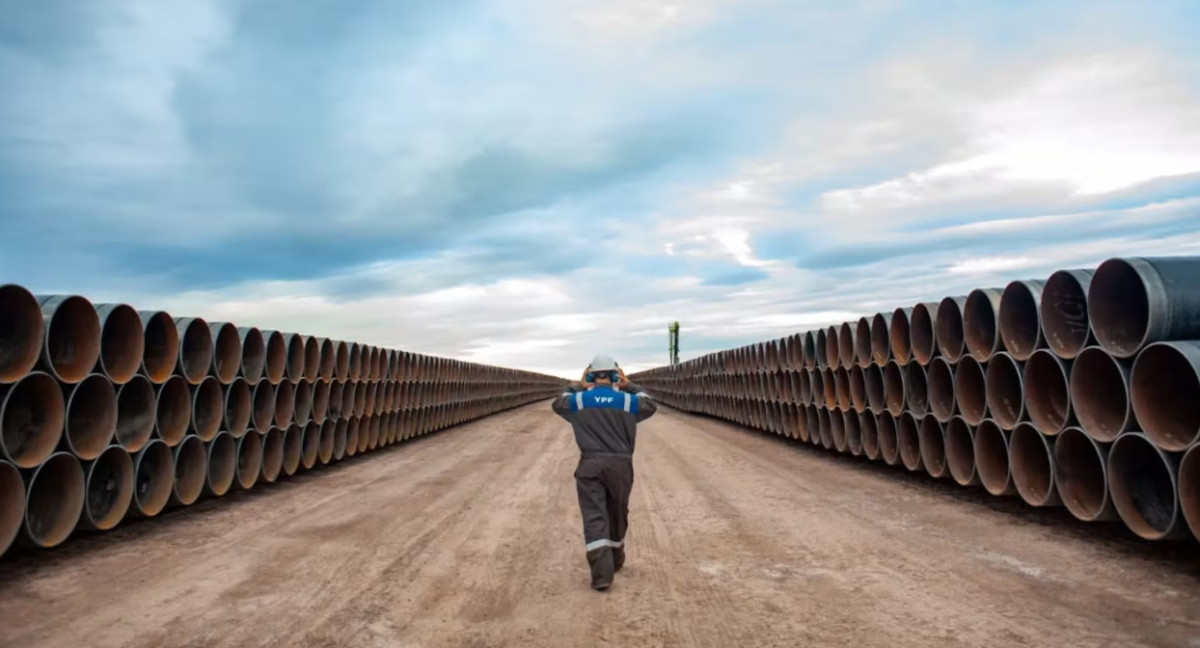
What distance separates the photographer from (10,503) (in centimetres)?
623

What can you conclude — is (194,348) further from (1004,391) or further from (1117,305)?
(1117,305)

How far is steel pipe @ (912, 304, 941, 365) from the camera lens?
32.6 ft

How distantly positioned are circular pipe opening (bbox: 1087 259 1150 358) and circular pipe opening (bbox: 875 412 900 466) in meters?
4.75

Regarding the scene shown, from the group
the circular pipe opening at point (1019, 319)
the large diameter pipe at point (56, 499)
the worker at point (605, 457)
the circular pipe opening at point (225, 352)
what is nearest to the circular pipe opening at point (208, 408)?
the circular pipe opening at point (225, 352)

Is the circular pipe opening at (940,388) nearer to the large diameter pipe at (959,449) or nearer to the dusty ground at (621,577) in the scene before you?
the large diameter pipe at (959,449)

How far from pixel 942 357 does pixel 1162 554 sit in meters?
3.63

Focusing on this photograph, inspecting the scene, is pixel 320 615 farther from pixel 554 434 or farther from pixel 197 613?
pixel 554 434

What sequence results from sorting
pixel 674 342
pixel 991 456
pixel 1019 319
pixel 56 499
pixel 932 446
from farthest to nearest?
pixel 674 342 → pixel 932 446 → pixel 991 456 → pixel 1019 319 → pixel 56 499

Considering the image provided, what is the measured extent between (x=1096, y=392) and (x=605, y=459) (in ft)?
14.6

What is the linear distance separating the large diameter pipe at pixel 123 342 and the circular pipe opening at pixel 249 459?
248 cm

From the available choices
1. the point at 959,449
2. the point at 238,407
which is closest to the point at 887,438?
the point at 959,449

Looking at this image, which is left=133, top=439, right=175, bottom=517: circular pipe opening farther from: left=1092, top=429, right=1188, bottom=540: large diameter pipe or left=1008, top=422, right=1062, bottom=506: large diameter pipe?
left=1092, top=429, right=1188, bottom=540: large diameter pipe

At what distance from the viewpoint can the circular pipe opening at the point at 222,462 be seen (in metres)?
9.51

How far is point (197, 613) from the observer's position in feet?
16.8
